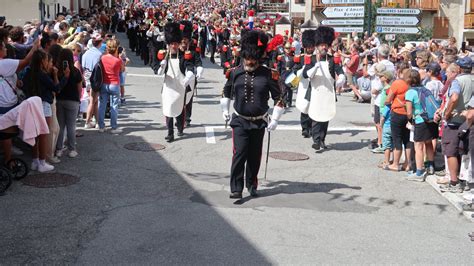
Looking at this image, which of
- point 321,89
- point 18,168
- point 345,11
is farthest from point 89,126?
point 345,11

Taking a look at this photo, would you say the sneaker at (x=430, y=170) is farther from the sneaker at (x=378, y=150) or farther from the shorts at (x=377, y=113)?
the shorts at (x=377, y=113)

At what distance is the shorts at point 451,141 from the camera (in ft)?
27.5

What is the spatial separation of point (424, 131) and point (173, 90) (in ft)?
14.4

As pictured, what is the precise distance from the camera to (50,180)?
835 centimetres

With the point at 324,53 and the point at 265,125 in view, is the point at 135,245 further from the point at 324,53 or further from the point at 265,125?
the point at 324,53

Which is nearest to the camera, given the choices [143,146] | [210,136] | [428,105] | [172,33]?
[428,105]

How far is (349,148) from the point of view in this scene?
11320 mm

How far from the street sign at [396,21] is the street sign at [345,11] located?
57 cm

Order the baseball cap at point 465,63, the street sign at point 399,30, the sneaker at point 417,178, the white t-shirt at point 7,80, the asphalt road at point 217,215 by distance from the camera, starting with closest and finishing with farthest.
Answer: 1. the asphalt road at point 217,215
2. the white t-shirt at point 7,80
3. the baseball cap at point 465,63
4. the sneaker at point 417,178
5. the street sign at point 399,30

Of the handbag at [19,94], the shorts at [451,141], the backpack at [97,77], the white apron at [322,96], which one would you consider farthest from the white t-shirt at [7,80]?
the shorts at [451,141]

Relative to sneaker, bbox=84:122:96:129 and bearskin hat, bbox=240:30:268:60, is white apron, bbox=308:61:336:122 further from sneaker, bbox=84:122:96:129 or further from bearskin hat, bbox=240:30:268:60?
sneaker, bbox=84:122:96:129

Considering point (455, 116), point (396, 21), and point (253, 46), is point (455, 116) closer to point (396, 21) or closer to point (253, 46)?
point (253, 46)

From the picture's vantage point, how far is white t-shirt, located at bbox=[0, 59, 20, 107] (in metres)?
8.31

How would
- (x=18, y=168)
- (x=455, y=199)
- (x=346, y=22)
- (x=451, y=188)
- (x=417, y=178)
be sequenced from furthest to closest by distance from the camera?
(x=346, y=22) → (x=417, y=178) → (x=451, y=188) → (x=18, y=168) → (x=455, y=199)
